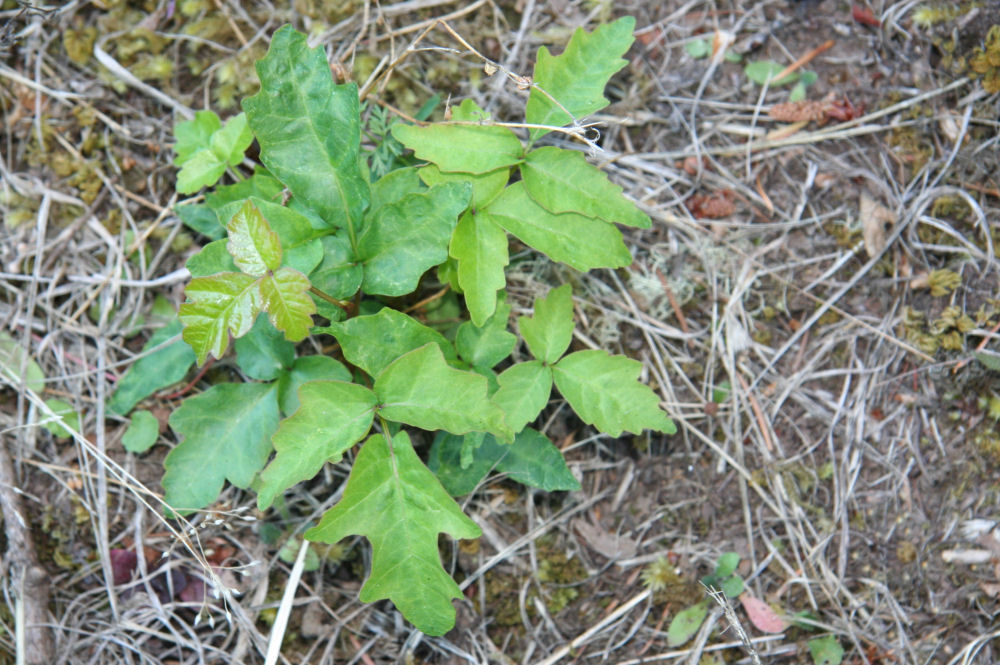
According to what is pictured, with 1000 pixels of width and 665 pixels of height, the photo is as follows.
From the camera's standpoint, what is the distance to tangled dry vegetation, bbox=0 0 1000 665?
255 centimetres

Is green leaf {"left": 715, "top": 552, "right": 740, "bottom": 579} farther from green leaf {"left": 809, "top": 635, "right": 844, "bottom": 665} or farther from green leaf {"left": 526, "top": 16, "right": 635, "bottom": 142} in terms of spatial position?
green leaf {"left": 526, "top": 16, "right": 635, "bottom": 142}

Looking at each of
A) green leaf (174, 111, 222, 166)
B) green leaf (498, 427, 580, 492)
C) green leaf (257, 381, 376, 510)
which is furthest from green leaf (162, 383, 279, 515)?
green leaf (174, 111, 222, 166)

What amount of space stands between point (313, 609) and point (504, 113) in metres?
2.04

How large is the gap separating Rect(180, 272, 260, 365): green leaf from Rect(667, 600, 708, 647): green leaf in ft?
6.11

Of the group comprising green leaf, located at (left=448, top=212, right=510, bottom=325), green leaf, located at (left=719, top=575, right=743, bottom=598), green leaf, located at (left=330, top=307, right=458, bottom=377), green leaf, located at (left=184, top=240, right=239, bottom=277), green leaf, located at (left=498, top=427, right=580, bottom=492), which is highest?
green leaf, located at (left=184, top=240, right=239, bottom=277)

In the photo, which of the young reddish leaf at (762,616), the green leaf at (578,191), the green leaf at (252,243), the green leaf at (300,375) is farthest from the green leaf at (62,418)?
the young reddish leaf at (762,616)

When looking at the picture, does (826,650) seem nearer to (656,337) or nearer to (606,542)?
(606,542)

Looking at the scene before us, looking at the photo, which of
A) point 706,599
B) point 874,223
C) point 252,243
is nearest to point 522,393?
point 252,243

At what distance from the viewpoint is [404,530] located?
6.72 feet

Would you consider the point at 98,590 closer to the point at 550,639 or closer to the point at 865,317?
the point at 550,639

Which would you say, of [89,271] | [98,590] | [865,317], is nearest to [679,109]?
[865,317]

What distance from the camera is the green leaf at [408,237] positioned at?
82.4 inches

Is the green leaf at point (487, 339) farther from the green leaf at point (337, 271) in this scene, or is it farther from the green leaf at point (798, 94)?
the green leaf at point (798, 94)

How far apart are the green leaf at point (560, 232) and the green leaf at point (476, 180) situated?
3cm
